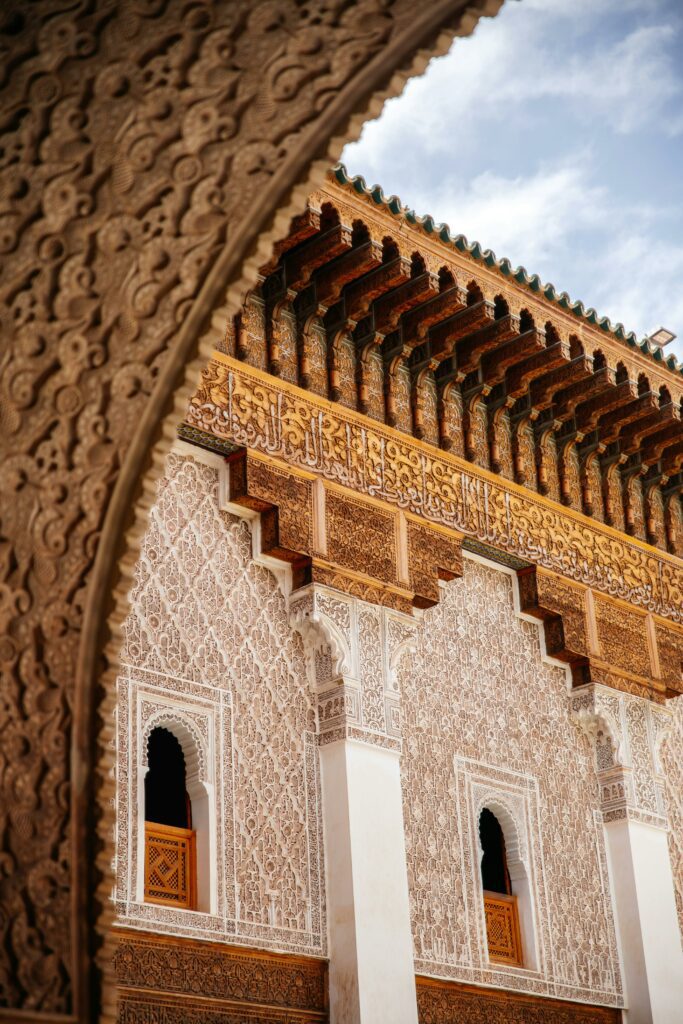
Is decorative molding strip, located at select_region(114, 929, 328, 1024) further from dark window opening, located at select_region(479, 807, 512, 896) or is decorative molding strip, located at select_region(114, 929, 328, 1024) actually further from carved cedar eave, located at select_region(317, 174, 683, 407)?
carved cedar eave, located at select_region(317, 174, 683, 407)

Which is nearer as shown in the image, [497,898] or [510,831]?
[497,898]

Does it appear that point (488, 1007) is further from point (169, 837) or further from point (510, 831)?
point (169, 837)

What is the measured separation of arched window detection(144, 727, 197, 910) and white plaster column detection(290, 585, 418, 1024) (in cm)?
62

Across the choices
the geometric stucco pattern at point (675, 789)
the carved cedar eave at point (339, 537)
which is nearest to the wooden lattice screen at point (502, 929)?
the geometric stucco pattern at point (675, 789)

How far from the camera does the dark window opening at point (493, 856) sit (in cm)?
712

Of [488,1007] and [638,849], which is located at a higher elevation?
[638,849]

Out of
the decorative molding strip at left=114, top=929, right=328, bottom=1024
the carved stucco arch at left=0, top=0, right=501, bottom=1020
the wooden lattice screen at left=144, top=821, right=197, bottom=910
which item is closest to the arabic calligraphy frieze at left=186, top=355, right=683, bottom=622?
the wooden lattice screen at left=144, top=821, right=197, bottom=910

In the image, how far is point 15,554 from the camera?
2.73m

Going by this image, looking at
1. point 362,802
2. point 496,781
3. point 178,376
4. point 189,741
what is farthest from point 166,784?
point 178,376

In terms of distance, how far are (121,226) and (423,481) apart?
4.50 m

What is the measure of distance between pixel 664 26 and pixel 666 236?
573 centimetres

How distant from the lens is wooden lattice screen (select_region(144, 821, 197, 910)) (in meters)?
5.58

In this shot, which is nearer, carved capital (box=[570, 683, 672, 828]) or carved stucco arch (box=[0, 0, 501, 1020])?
carved stucco arch (box=[0, 0, 501, 1020])

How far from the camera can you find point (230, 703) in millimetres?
6027
